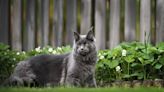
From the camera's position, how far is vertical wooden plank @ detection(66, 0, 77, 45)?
1098 centimetres

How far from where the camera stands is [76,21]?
11031 millimetres

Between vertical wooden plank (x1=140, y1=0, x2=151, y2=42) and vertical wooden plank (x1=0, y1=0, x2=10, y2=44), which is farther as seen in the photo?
vertical wooden plank (x1=0, y1=0, x2=10, y2=44)

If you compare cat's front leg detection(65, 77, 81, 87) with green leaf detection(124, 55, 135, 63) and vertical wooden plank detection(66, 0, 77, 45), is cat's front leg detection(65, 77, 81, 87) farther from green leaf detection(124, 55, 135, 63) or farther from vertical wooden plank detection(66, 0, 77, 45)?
vertical wooden plank detection(66, 0, 77, 45)

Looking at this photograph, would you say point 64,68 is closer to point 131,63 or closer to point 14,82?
point 14,82

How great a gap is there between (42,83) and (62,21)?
2.48 m

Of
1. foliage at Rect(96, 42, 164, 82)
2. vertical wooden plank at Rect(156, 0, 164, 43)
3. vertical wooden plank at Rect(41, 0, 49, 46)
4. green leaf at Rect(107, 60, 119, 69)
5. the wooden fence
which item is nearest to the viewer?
foliage at Rect(96, 42, 164, 82)

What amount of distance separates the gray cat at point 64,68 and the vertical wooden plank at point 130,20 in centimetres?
180

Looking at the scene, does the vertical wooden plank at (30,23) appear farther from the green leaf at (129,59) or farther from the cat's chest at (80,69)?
the cat's chest at (80,69)

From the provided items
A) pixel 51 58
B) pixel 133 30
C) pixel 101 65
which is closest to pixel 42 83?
pixel 51 58

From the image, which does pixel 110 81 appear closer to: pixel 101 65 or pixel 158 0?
pixel 101 65

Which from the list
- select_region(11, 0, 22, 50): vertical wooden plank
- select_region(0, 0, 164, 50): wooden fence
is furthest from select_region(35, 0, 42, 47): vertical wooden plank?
select_region(11, 0, 22, 50): vertical wooden plank

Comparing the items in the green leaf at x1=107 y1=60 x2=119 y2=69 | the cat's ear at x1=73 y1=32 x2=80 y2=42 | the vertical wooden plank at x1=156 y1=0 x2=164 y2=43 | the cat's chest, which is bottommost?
the cat's chest

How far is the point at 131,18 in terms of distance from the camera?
10.4 metres

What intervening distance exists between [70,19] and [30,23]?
2.83 feet
